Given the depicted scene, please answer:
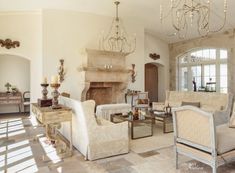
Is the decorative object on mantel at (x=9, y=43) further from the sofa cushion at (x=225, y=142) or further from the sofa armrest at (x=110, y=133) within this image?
the sofa cushion at (x=225, y=142)

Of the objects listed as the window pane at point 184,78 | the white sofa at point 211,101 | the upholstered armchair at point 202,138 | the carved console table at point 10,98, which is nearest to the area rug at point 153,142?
the upholstered armchair at point 202,138

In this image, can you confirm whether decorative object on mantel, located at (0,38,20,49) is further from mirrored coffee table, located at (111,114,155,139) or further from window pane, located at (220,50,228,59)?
window pane, located at (220,50,228,59)

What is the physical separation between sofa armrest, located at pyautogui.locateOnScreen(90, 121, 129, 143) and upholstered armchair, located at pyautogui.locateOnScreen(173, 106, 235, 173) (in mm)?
967

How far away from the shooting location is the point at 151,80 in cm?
1024

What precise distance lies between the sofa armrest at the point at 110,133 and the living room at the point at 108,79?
0.02m

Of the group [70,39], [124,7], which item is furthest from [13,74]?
[124,7]

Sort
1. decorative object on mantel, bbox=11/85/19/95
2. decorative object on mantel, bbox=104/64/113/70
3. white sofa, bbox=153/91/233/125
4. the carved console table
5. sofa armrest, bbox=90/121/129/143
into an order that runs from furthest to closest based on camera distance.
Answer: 1. decorative object on mantel, bbox=11/85/19/95
2. the carved console table
3. decorative object on mantel, bbox=104/64/113/70
4. white sofa, bbox=153/91/233/125
5. sofa armrest, bbox=90/121/129/143

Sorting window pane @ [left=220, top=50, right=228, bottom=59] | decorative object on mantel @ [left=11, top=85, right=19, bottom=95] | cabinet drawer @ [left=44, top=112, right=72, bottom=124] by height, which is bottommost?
cabinet drawer @ [left=44, top=112, right=72, bottom=124]

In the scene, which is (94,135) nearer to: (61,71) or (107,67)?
(61,71)

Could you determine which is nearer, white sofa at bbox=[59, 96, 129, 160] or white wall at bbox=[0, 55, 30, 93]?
white sofa at bbox=[59, 96, 129, 160]

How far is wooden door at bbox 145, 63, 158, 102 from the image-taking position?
10148mm

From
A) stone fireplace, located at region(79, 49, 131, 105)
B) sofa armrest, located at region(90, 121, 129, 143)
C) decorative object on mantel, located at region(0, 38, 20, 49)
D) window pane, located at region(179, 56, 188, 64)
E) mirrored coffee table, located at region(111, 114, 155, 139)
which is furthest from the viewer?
window pane, located at region(179, 56, 188, 64)

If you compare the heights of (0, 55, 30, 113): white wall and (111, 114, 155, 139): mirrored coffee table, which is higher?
(0, 55, 30, 113): white wall

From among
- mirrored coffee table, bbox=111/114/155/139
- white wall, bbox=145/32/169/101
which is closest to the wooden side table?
mirrored coffee table, bbox=111/114/155/139
